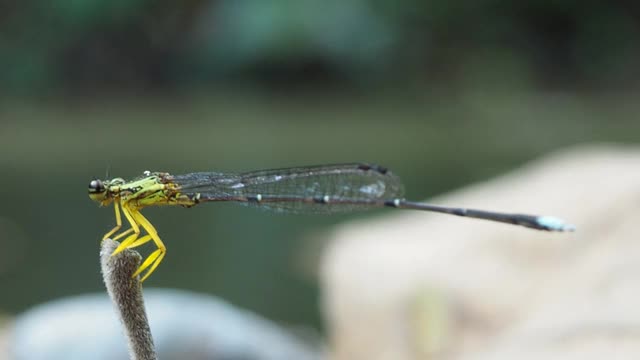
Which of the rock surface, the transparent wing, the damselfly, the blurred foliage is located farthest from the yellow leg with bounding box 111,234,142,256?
the blurred foliage

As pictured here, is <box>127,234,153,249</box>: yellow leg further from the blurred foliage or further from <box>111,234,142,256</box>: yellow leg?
the blurred foliage

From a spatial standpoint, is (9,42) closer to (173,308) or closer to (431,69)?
(431,69)

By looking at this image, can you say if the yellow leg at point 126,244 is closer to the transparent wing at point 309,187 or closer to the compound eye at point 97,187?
the compound eye at point 97,187

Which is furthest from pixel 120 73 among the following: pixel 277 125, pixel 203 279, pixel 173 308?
pixel 173 308

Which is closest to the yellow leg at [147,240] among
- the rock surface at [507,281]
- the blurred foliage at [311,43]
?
the rock surface at [507,281]

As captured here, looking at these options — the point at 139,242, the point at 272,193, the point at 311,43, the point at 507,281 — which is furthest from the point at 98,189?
the point at 311,43

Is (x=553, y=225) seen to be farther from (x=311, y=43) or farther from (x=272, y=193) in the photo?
(x=311, y=43)
